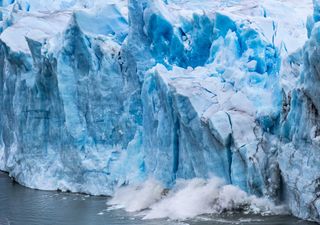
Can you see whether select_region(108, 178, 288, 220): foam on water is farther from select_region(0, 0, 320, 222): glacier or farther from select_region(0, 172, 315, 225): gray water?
select_region(0, 172, 315, 225): gray water

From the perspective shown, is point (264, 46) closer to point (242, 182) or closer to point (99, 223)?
point (242, 182)

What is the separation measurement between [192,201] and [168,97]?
2.19m

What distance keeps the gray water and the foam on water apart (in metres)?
0.28

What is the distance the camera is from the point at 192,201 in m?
10.5

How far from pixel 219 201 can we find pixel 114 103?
3.96 m

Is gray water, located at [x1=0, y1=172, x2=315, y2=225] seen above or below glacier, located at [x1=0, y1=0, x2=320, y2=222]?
below

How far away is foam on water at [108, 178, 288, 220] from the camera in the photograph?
1011cm

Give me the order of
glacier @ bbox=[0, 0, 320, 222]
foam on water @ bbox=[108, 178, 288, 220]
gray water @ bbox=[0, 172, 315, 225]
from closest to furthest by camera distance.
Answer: gray water @ bbox=[0, 172, 315, 225], glacier @ bbox=[0, 0, 320, 222], foam on water @ bbox=[108, 178, 288, 220]

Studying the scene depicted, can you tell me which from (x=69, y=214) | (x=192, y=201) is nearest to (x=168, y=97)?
(x=192, y=201)

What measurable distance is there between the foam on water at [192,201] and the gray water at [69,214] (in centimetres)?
28

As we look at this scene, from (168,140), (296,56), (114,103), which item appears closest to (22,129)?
(114,103)

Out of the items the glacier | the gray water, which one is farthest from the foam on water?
the gray water

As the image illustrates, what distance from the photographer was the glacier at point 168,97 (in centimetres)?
988

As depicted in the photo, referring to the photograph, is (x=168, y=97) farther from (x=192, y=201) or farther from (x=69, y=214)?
(x=69, y=214)
